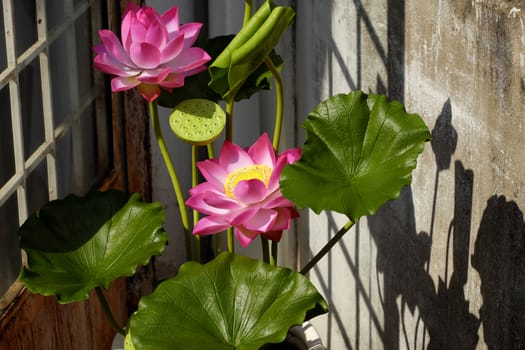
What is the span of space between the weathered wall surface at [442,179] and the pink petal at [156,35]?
18.1 inches

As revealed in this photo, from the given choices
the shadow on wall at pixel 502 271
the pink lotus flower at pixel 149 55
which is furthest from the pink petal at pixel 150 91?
the shadow on wall at pixel 502 271

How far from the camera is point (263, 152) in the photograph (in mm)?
1966

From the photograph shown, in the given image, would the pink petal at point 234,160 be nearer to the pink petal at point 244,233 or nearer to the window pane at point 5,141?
the pink petal at point 244,233

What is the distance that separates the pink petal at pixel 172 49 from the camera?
6.65 ft

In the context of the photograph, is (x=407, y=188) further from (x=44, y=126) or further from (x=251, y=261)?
(x=44, y=126)

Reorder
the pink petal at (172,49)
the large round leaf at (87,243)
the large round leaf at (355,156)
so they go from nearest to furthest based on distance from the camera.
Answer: the large round leaf at (355,156) < the large round leaf at (87,243) < the pink petal at (172,49)

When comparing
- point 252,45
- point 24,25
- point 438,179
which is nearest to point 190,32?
point 252,45

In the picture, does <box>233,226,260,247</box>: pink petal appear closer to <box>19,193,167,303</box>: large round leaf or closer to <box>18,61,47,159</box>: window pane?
<box>19,193,167,303</box>: large round leaf

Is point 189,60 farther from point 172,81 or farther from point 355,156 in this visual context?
point 355,156

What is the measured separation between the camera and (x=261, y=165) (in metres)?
1.96

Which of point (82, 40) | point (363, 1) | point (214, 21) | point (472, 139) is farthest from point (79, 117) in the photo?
point (472, 139)

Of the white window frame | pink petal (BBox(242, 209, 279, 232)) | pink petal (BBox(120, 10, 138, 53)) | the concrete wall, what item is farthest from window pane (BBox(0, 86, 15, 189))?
the concrete wall

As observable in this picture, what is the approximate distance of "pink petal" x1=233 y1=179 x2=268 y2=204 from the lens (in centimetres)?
181

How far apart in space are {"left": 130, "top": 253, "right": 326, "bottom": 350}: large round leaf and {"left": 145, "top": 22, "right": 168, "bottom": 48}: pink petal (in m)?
0.45
